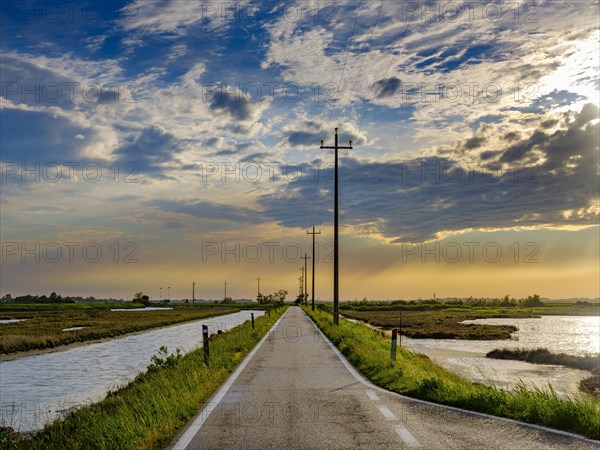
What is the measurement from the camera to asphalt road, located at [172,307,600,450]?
7820 mm

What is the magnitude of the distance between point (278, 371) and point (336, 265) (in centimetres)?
2130

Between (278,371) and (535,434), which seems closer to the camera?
(535,434)

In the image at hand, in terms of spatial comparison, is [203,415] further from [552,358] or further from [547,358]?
[547,358]

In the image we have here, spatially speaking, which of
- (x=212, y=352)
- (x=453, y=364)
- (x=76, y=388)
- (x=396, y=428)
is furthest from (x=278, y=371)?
(x=453, y=364)

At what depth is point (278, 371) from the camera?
16.1 meters

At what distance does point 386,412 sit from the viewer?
32.8 ft

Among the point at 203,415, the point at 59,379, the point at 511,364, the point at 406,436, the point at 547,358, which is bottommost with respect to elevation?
the point at 511,364

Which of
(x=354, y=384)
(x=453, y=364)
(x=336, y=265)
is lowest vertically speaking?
(x=453, y=364)

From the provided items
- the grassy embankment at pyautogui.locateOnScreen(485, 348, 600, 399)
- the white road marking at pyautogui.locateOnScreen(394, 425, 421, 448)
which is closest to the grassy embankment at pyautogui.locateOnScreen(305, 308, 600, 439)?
the white road marking at pyautogui.locateOnScreen(394, 425, 421, 448)

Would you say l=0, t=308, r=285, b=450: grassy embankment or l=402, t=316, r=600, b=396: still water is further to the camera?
l=402, t=316, r=600, b=396: still water

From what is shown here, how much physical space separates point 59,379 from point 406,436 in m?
19.5

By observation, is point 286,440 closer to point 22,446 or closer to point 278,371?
point 22,446

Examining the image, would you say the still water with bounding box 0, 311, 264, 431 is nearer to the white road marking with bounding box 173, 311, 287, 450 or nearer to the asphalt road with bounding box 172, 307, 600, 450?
the white road marking with bounding box 173, 311, 287, 450

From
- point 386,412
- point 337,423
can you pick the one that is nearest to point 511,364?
point 386,412
